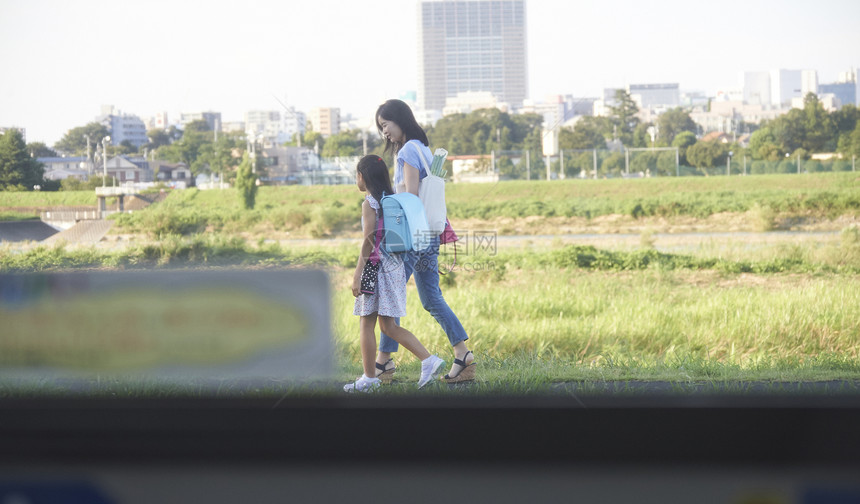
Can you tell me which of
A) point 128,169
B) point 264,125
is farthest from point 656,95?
point 128,169

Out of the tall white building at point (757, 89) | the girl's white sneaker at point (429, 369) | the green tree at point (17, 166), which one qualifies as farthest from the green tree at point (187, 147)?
the tall white building at point (757, 89)

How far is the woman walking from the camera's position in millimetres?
4180

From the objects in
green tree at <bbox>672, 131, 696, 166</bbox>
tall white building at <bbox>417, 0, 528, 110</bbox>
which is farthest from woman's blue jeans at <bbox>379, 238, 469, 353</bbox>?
green tree at <bbox>672, 131, 696, 166</bbox>

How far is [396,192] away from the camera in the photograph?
13.9 feet

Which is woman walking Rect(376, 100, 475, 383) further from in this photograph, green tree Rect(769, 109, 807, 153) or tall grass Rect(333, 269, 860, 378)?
green tree Rect(769, 109, 807, 153)

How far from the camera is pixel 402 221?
13.4 ft

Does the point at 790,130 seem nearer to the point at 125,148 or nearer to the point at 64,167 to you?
the point at 125,148

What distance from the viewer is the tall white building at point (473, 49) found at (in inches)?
257

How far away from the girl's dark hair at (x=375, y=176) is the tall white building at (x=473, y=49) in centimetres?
254

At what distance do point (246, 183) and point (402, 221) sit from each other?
4.08 metres

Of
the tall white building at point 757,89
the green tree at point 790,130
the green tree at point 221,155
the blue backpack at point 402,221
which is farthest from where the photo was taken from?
the green tree at point 790,130

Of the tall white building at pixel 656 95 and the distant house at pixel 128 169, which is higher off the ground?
the tall white building at pixel 656 95

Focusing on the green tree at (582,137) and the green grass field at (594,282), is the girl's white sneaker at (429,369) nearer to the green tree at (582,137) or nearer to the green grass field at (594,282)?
the green grass field at (594,282)

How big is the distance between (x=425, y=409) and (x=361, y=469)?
1.26 ft
